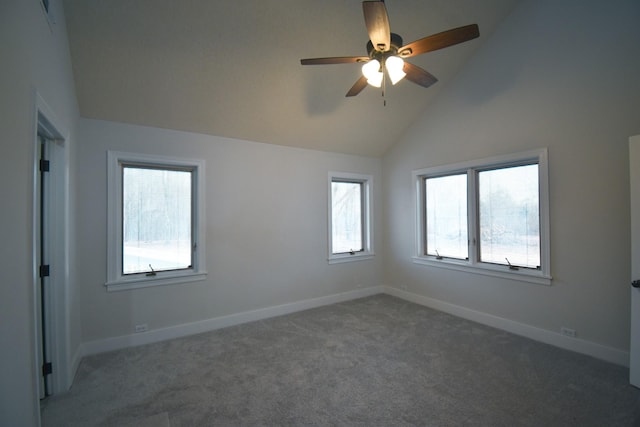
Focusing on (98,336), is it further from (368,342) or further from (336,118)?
(336,118)

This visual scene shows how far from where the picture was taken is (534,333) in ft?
10.9

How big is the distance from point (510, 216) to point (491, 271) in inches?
29.1

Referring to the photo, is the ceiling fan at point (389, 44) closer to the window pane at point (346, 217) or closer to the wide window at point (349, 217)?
the wide window at point (349, 217)

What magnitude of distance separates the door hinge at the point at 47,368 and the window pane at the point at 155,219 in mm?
1102

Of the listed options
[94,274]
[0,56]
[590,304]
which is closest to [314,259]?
[94,274]

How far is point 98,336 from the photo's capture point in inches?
123

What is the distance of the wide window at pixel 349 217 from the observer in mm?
4935

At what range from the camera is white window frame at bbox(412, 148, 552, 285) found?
3.25 metres

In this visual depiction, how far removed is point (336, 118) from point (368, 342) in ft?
9.82

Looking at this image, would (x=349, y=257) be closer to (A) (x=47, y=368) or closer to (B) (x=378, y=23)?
(B) (x=378, y=23)

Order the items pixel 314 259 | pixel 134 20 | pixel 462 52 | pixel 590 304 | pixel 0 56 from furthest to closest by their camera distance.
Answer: pixel 314 259
pixel 462 52
pixel 590 304
pixel 134 20
pixel 0 56

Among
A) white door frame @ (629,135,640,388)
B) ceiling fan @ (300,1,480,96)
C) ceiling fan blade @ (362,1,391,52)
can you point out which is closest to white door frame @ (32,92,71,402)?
ceiling fan @ (300,1,480,96)

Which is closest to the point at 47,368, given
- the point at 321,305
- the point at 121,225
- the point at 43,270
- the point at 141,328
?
the point at 43,270

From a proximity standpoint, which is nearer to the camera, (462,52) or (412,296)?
(462,52)
